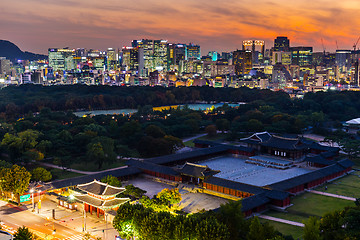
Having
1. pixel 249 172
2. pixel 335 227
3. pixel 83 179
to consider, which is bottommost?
pixel 249 172

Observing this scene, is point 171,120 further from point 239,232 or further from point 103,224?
point 239,232

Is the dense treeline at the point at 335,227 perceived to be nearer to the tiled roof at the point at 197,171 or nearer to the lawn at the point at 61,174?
the tiled roof at the point at 197,171

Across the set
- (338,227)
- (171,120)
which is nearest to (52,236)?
(338,227)

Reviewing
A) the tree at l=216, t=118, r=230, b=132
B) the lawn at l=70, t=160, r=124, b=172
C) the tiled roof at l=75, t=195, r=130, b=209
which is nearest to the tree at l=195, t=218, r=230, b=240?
the tiled roof at l=75, t=195, r=130, b=209

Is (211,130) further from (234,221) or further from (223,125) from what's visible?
(234,221)

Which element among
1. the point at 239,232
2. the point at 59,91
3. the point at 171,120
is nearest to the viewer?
the point at 239,232

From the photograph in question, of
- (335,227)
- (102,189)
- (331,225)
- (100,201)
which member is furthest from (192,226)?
(102,189)

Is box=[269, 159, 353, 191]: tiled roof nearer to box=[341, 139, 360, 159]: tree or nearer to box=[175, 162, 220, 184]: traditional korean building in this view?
box=[341, 139, 360, 159]: tree
